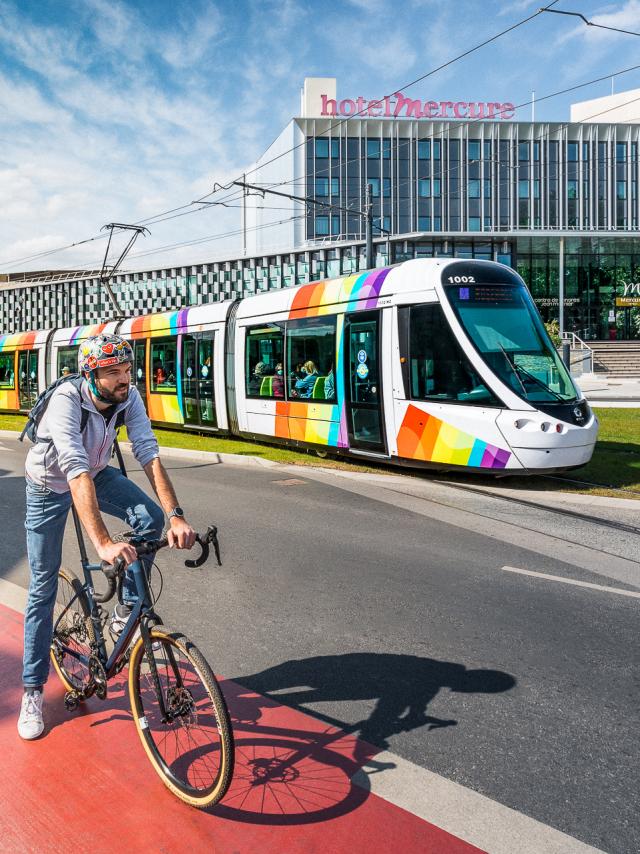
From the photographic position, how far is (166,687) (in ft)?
9.98

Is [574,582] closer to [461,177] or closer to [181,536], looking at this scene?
[181,536]

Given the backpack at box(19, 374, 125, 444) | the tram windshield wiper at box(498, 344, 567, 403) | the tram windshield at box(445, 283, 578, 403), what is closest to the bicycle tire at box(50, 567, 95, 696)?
the backpack at box(19, 374, 125, 444)

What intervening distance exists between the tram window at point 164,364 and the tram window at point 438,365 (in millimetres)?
8709

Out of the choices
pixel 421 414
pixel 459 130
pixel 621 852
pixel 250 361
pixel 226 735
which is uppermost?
pixel 459 130

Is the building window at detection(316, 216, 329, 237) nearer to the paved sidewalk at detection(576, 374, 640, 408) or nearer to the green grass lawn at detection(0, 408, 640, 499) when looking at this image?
the paved sidewalk at detection(576, 374, 640, 408)

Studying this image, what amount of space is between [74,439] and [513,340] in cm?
806

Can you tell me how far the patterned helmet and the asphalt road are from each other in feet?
6.13

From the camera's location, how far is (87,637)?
3.56m

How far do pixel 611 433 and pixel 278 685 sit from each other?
14272mm

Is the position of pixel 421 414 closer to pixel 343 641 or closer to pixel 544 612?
pixel 544 612

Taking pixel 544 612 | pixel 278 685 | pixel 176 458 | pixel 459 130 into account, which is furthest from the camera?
pixel 459 130

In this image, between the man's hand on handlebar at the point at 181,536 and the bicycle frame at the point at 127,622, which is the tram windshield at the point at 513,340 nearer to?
the bicycle frame at the point at 127,622

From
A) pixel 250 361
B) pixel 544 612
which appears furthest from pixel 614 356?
pixel 544 612

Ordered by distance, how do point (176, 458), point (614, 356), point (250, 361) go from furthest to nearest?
point (614, 356) < point (250, 361) < point (176, 458)
